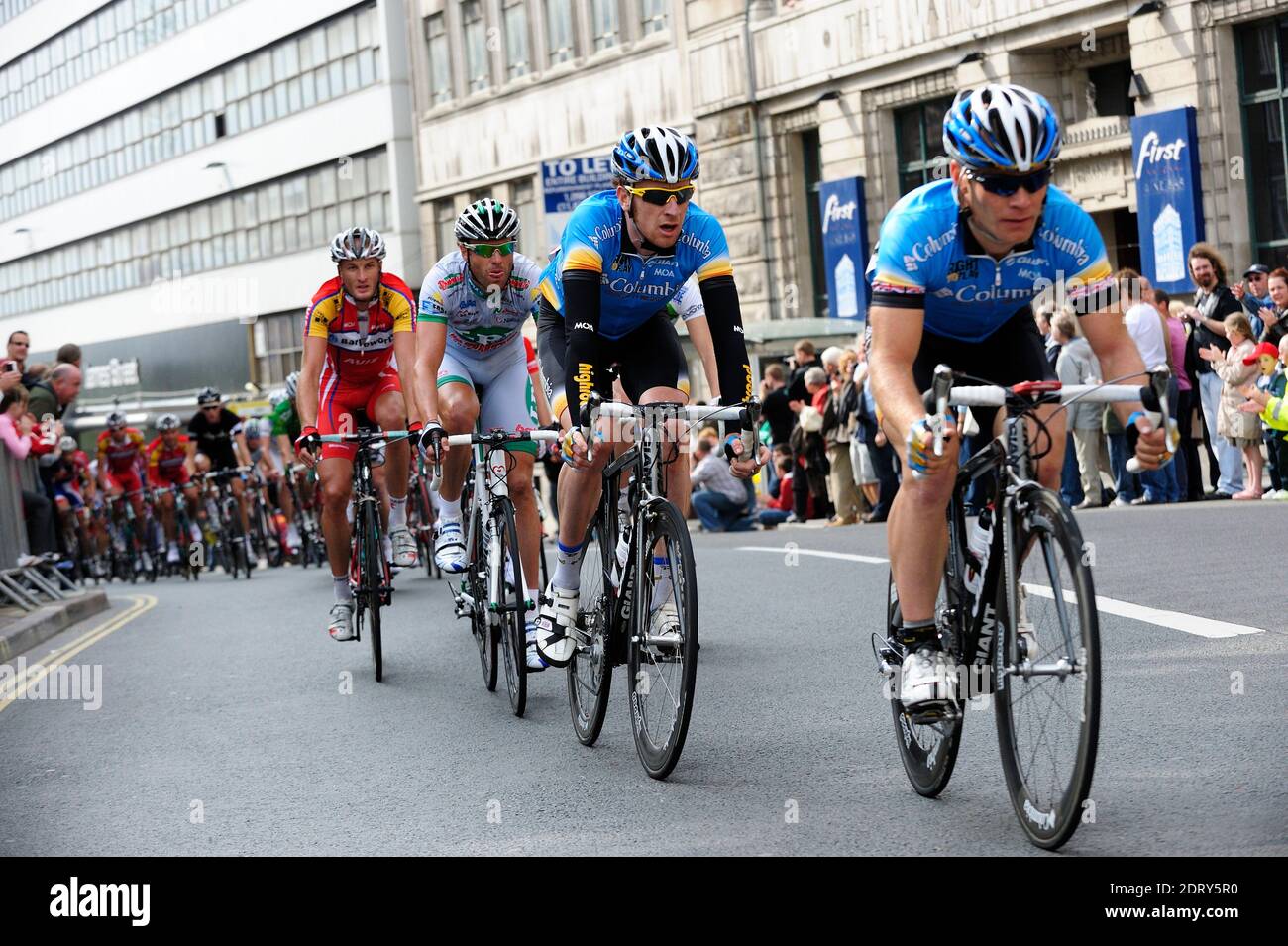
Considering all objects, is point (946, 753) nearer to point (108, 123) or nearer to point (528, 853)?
point (528, 853)

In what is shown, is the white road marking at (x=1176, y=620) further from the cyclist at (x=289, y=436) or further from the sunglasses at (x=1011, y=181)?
the cyclist at (x=289, y=436)

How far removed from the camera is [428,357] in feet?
30.1

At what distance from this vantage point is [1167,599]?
32.1 feet

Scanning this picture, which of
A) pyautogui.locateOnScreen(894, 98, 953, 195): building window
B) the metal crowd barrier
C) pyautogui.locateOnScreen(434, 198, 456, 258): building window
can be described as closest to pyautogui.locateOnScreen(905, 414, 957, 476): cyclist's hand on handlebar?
the metal crowd barrier

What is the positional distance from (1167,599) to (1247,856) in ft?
17.3

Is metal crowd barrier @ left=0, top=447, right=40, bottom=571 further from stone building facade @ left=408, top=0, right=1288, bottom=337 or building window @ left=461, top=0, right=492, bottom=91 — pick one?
building window @ left=461, top=0, right=492, bottom=91

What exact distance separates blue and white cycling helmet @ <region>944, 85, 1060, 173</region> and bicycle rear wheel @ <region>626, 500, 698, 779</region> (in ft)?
5.31

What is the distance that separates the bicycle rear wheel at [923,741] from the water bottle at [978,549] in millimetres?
170

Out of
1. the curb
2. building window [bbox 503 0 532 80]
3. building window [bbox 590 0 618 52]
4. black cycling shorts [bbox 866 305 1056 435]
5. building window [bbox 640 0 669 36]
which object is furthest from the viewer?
building window [bbox 503 0 532 80]

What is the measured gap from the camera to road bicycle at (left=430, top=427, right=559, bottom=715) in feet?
26.0

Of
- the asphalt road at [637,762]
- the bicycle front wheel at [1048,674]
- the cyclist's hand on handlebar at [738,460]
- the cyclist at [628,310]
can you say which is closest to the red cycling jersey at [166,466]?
the asphalt road at [637,762]

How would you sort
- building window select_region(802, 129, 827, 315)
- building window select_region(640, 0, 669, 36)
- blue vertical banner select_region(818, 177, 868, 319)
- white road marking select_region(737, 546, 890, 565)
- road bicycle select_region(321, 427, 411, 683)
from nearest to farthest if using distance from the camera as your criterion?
road bicycle select_region(321, 427, 411, 683) → white road marking select_region(737, 546, 890, 565) → blue vertical banner select_region(818, 177, 868, 319) → building window select_region(802, 129, 827, 315) → building window select_region(640, 0, 669, 36)

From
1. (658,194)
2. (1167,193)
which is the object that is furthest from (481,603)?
(1167,193)
